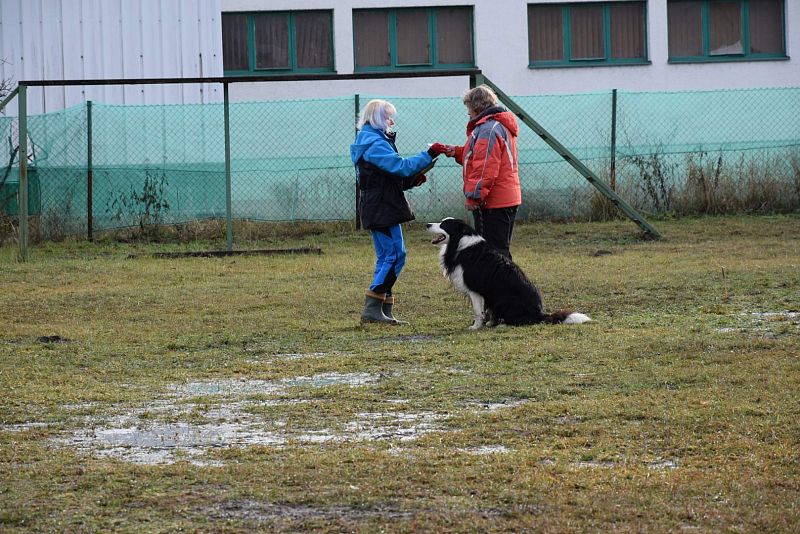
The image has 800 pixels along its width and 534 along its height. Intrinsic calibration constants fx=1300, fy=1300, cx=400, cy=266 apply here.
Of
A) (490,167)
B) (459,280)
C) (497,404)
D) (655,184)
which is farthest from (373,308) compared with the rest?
(655,184)

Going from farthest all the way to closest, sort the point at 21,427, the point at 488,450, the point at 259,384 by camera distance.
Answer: the point at 259,384
the point at 21,427
the point at 488,450

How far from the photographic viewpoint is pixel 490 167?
10484 mm

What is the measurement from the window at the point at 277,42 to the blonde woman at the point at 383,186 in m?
15.5

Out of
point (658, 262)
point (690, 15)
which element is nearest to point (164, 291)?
point (658, 262)

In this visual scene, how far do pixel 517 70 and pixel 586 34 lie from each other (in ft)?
5.79

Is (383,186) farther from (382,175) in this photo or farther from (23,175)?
(23,175)

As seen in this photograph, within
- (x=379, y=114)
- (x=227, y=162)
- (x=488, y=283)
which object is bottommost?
(x=488, y=283)

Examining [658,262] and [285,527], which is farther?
[658,262]

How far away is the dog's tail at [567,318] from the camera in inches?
392

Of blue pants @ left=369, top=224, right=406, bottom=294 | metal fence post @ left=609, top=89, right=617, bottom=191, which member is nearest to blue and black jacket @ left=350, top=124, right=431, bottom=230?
blue pants @ left=369, top=224, right=406, bottom=294

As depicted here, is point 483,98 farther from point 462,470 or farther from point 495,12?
point 495,12

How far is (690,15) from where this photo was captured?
88.8 feet

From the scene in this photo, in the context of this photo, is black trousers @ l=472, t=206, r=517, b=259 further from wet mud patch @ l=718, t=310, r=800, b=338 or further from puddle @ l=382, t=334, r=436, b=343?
wet mud patch @ l=718, t=310, r=800, b=338

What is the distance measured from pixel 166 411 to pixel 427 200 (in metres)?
13.3
